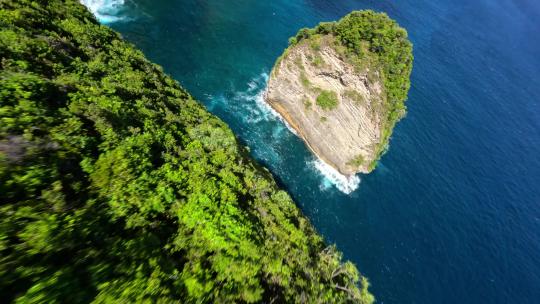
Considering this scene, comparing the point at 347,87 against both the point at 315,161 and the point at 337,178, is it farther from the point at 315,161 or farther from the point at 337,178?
the point at 337,178

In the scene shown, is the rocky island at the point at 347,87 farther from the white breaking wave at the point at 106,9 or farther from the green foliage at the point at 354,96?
the white breaking wave at the point at 106,9

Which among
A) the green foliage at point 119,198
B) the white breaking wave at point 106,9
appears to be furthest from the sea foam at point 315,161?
the white breaking wave at point 106,9

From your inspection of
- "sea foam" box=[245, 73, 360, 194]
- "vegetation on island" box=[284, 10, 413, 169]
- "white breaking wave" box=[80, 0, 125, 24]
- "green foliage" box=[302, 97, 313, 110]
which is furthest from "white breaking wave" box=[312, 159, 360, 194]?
"white breaking wave" box=[80, 0, 125, 24]

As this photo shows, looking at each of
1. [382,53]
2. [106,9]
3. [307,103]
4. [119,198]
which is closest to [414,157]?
[382,53]

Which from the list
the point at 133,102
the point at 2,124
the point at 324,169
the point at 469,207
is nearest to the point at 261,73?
the point at 324,169

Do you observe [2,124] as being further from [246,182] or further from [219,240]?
[246,182]

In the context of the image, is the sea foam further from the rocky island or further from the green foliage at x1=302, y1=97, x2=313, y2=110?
the green foliage at x1=302, y1=97, x2=313, y2=110
